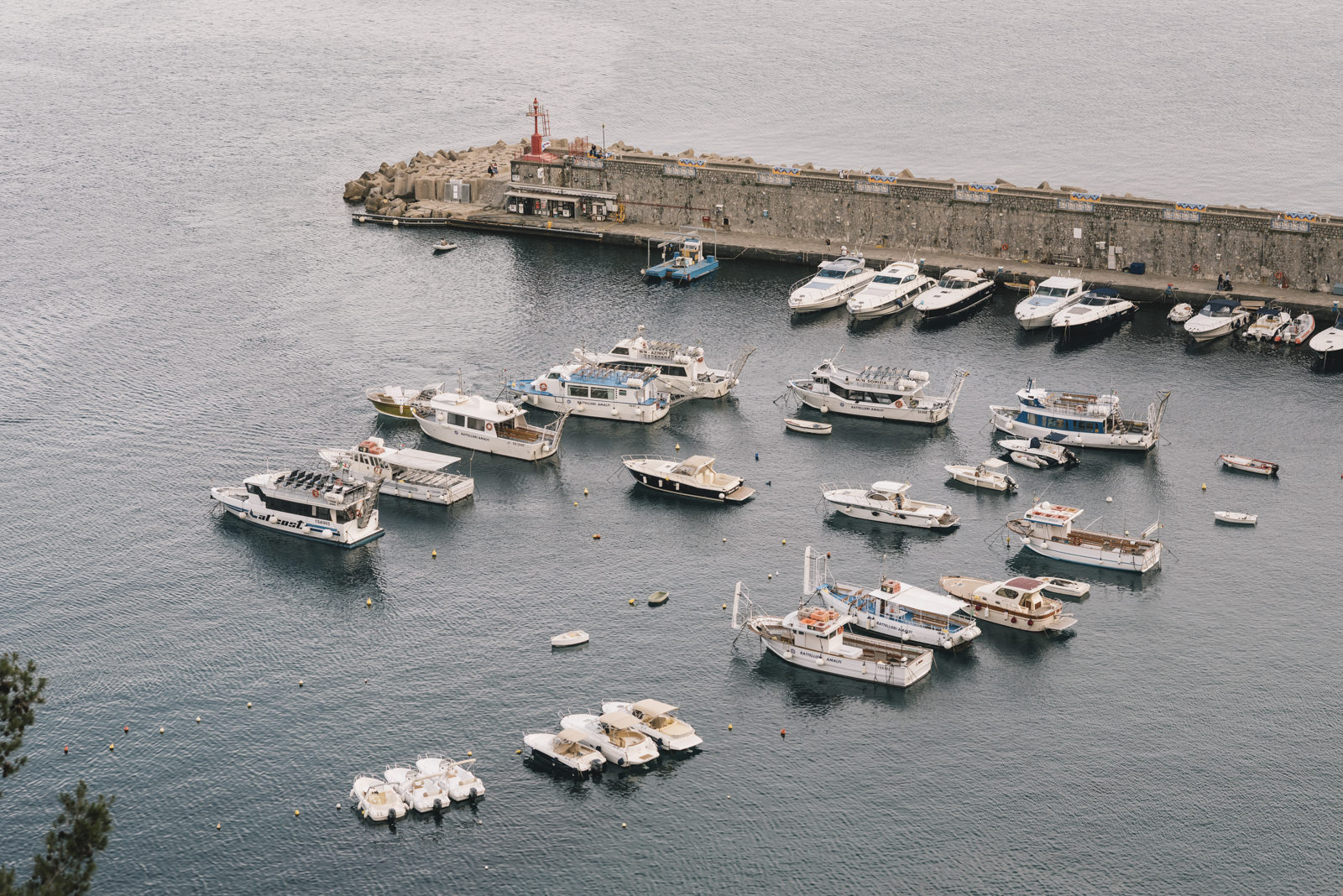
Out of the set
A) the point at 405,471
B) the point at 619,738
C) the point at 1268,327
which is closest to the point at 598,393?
the point at 405,471

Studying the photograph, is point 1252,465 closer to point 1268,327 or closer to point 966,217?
point 1268,327

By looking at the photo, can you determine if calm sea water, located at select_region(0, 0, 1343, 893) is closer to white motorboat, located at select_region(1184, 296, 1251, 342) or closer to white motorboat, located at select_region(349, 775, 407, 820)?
white motorboat, located at select_region(349, 775, 407, 820)

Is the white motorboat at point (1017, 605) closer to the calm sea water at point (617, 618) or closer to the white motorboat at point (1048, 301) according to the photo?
the calm sea water at point (617, 618)

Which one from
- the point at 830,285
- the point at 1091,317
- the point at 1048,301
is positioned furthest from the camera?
the point at 830,285

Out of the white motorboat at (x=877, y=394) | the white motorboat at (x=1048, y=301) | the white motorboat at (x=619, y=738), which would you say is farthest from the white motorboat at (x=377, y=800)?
the white motorboat at (x=1048, y=301)

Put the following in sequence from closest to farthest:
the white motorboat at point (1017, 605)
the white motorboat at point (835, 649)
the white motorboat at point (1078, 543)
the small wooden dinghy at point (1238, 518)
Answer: the white motorboat at point (835, 649), the white motorboat at point (1017, 605), the white motorboat at point (1078, 543), the small wooden dinghy at point (1238, 518)

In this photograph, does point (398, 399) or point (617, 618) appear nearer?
point (617, 618)
